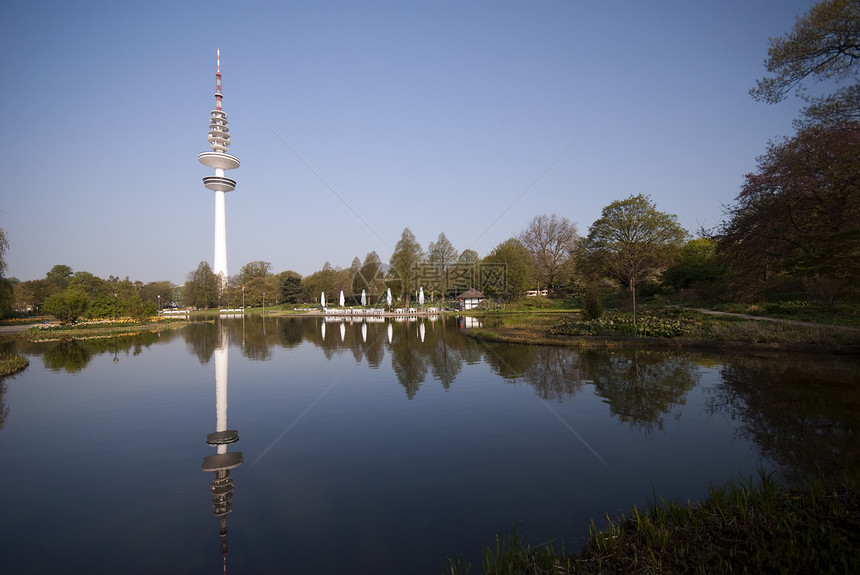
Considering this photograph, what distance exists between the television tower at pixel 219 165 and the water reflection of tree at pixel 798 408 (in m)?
91.9

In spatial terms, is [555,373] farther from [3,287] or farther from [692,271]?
[692,271]

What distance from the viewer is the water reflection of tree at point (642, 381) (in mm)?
9180

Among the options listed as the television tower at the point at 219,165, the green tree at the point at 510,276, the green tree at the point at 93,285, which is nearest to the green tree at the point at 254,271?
the television tower at the point at 219,165

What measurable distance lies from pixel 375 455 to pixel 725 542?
512 cm

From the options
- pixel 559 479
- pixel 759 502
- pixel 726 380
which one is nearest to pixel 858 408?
pixel 726 380

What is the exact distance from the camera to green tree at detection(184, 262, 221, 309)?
82.4 meters

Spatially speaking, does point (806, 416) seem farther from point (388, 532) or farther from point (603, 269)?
point (603, 269)

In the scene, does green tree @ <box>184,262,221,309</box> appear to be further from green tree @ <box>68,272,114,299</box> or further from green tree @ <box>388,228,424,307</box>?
green tree @ <box>388,228,424,307</box>

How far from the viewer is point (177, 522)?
5.14 metres

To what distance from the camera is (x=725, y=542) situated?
3740 mm

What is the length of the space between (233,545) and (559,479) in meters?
4.38

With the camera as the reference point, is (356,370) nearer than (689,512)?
No

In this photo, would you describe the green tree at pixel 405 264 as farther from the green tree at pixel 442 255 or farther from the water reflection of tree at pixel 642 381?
the water reflection of tree at pixel 642 381

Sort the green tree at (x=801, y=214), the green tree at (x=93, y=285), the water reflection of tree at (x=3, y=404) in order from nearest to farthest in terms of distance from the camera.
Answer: the water reflection of tree at (x=3, y=404) → the green tree at (x=801, y=214) → the green tree at (x=93, y=285)
